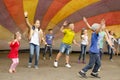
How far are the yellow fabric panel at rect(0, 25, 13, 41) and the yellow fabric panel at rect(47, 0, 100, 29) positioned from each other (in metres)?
1.61

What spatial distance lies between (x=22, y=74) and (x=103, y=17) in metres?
6.28

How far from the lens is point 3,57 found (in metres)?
14.5

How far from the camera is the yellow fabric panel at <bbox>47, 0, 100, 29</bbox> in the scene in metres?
14.9

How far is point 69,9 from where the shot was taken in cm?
1498

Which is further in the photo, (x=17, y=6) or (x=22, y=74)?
(x=17, y=6)

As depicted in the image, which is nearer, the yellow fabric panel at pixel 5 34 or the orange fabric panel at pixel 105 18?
the yellow fabric panel at pixel 5 34

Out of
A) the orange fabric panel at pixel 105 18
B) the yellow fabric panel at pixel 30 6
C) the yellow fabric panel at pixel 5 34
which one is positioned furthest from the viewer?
the orange fabric panel at pixel 105 18

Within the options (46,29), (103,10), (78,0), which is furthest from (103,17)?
(46,29)

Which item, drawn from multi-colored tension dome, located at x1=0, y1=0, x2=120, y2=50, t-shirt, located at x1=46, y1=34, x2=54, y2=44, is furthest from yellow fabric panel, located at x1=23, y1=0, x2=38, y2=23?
t-shirt, located at x1=46, y1=34, x2=54, y2=44

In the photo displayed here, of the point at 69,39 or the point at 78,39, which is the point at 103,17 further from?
the point at 69,39

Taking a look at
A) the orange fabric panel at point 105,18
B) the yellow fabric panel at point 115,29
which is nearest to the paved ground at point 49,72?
the orange fabric panel at point 105,18

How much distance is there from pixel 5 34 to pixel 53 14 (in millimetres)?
2083

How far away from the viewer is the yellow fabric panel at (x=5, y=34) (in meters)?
14.5

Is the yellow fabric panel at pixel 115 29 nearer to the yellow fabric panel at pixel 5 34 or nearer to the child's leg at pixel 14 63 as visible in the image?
the yellow fabric panel at pixel 5 34
